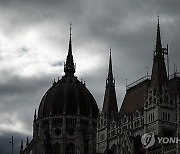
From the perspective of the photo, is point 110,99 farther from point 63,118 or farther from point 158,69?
point 63,118

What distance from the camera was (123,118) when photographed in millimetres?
99625

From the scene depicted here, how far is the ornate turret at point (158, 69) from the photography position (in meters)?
91.6

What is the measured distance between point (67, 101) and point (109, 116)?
3217 cm

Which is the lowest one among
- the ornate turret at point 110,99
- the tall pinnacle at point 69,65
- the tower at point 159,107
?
the tower at point 159,107

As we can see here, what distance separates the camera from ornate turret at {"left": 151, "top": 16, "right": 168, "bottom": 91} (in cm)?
9156

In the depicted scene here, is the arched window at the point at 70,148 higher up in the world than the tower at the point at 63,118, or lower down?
lower down

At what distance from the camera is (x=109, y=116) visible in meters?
106

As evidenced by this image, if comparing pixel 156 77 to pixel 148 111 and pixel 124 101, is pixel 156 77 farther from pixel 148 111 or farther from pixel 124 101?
pixel 124 101

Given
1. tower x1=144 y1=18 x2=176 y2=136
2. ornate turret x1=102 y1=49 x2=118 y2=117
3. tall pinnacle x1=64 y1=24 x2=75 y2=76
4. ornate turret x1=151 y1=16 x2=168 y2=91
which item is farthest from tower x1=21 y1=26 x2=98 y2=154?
tower x1=144 y1=18 x2=176 y2=136

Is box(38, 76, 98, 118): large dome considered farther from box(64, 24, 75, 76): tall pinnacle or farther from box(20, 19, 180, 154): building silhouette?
box(64, 24, 75, 76): tall pinnacle

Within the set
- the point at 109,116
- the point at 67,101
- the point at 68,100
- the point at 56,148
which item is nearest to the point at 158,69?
the point at 109,116

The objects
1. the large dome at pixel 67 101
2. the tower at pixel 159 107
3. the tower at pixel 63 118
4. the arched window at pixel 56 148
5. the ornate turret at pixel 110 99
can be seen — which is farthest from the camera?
the large dome at pixel 67 101

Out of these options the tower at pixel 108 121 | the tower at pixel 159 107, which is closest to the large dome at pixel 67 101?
the tower at pixel 108 121

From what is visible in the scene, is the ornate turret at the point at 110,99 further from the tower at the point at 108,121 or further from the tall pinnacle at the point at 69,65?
the tall pinnacle at the point at 69,65
